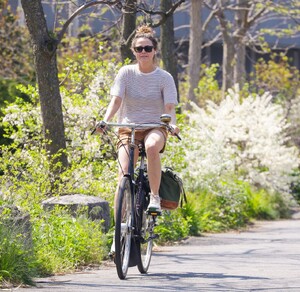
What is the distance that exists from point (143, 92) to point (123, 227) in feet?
4.12

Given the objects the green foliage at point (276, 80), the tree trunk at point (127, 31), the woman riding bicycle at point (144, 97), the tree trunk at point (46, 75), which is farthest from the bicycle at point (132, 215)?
the green foliage at point (276, 80)

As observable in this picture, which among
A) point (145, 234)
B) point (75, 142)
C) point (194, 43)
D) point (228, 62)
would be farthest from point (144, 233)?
point (228, 62)

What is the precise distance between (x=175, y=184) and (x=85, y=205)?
2.04m

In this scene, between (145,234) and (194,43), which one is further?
(194,43)

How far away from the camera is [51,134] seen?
13.5m

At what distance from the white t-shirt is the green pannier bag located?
0.59 m

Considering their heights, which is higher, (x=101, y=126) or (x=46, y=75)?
(x=46, y=75)

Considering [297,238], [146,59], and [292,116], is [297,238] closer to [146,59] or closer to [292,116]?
[146,59]

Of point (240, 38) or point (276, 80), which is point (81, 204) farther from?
point (276, 80)

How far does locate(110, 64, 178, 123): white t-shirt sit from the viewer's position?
31.1 feet

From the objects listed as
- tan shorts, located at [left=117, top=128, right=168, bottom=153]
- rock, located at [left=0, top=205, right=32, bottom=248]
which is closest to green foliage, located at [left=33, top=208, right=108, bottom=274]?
rock, located at [left=0, top=205, right=32, bottom=248]

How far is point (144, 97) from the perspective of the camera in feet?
31.1

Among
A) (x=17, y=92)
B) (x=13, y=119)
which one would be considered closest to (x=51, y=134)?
(x=13, y=119)

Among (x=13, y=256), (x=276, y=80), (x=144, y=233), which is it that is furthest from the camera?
(x=276, y=80)
